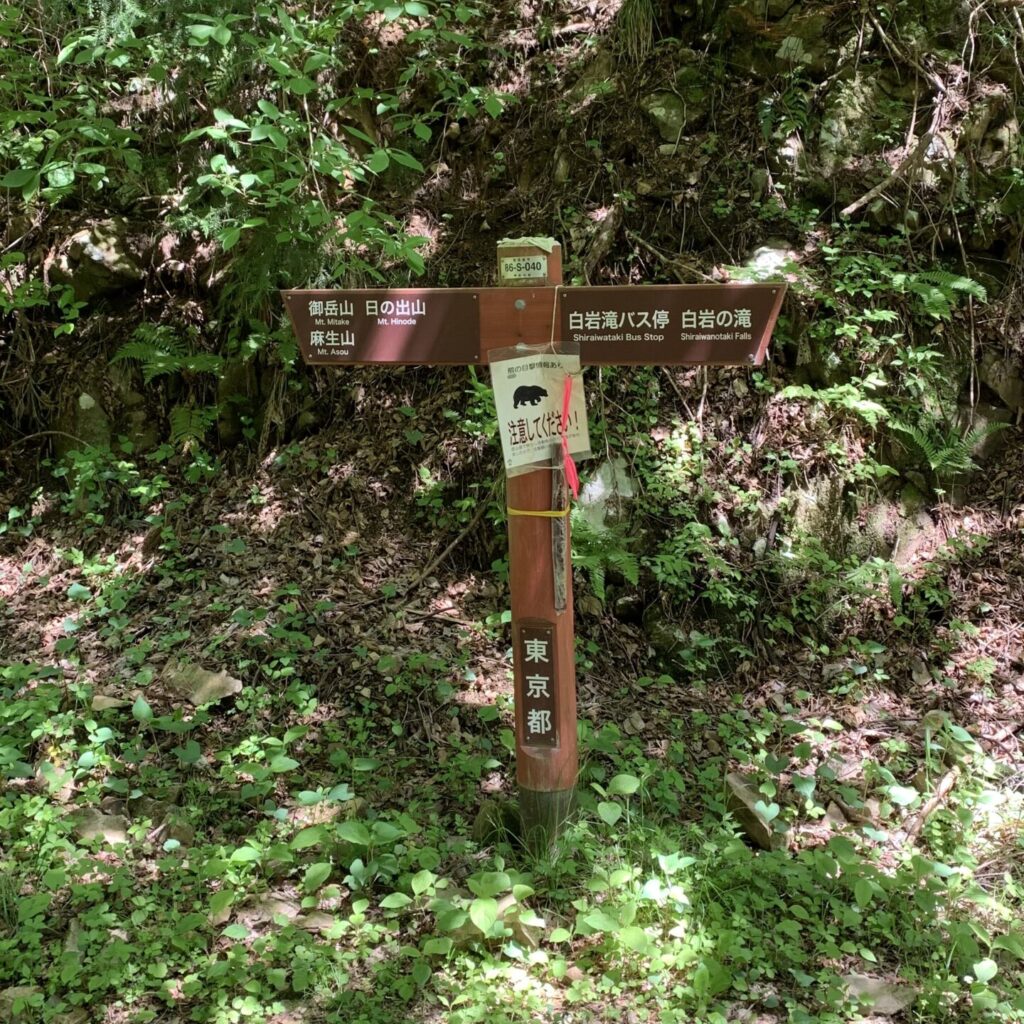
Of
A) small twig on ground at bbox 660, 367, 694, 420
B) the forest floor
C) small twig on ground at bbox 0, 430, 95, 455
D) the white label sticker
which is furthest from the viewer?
small twig on ground at bbox 0, 430, 95, 455

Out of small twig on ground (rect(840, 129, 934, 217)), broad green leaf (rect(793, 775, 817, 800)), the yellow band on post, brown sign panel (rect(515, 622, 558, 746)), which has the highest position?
small twig on ground (rect(840, 129, 934, 217))

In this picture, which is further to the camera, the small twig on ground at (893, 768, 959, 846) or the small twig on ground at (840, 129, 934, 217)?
the small twig on ground at (840, 129, 934, 217)

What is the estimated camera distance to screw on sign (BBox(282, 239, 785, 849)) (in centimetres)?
293

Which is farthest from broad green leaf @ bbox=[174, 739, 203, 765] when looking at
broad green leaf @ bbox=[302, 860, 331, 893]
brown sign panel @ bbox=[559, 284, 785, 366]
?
brown sign panel @ bbox=[559, 284, 785, 366]

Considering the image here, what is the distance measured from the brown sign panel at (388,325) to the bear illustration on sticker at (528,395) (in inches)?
8.4

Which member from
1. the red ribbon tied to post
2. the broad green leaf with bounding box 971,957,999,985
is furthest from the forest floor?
the red ribbon tied to post

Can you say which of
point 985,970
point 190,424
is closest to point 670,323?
point 985,970

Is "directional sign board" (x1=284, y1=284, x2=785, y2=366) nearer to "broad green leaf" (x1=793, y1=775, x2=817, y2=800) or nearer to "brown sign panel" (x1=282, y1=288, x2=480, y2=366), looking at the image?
"brown sign panel" (x1=282, y1=288, x2=480, y2=366)

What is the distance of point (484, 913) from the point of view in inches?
106

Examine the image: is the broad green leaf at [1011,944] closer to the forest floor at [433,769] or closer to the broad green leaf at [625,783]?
the forest floor at [433,769]

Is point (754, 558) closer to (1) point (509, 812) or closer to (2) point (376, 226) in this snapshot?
(1) point (509, 812)

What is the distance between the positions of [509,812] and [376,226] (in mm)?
2705

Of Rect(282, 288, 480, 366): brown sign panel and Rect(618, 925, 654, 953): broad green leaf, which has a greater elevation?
Rect(282, 288, 480, 366): brown sign panel

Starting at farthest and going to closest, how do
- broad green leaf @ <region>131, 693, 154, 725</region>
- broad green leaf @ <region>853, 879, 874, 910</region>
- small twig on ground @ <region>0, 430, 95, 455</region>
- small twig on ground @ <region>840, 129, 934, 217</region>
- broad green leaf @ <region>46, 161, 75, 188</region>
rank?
small twig on ground @ <region>0, 430, 95, 455</region>
small twig on ground @ <region>840, 129, 934, 217</region>
broad green leaf @ <region>46, 161, 75, 188</region>
broad green leaf @ <region>131, 693, 154, 725</region>
broad green leaf @ <region>853, 879, 874, 910</region>
